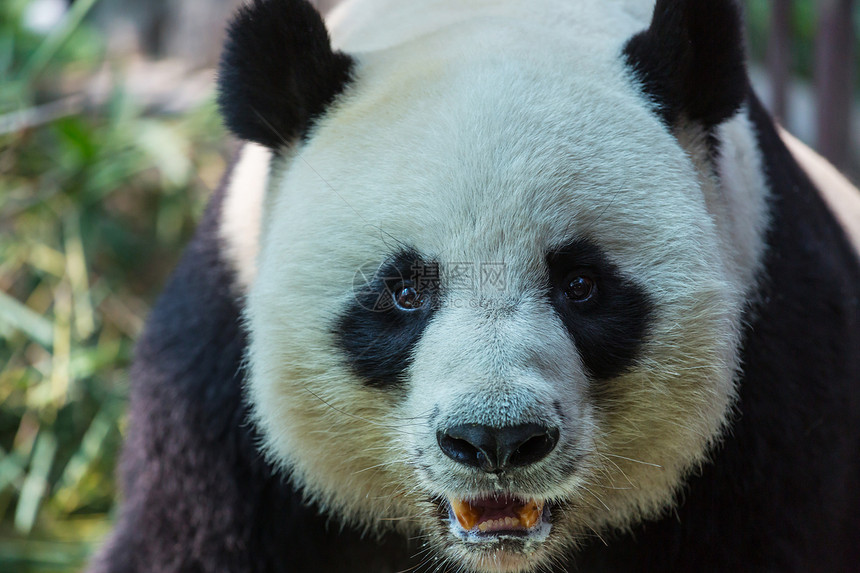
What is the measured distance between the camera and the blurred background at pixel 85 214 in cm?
449

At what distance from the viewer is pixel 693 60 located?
2133 millimetres

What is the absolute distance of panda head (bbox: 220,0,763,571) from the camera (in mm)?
1896

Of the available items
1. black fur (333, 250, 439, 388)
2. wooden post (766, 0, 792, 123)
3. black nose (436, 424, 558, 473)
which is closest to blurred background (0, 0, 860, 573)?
wooden post (766, 0, 792, 123)

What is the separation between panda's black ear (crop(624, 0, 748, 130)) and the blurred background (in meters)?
3.16

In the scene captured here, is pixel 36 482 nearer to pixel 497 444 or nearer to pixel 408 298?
pixel 408 298

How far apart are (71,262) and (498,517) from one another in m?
3.49

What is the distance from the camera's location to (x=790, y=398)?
229 centimetres

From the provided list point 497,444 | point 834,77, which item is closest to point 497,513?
point 497,444

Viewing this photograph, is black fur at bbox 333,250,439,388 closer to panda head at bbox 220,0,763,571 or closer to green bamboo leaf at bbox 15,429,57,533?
panda head at bbox 220,0,763,571

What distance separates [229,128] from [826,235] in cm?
156

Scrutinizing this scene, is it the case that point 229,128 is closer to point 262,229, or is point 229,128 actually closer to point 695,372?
point 262,229

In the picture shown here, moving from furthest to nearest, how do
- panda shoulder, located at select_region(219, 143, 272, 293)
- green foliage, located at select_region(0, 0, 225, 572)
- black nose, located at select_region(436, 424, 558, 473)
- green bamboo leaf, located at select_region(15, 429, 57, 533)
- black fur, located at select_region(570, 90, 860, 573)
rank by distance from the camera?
green foliage, located at select_region(0, 0, 225, 572)
green bamboo leaf, located at select_region(15, 429, 57, 533)
panda shoulder, located at select_region(219, 143, 272, 293)
black fur, located at select_region(570, 90, 860, 573)
black nose, located at select_region(436, 424, 558, 473)

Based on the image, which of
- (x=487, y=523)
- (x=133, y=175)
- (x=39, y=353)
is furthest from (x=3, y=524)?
(x=487, y=523)

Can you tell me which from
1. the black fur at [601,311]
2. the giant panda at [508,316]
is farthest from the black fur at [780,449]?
the black fur at [601,311]
